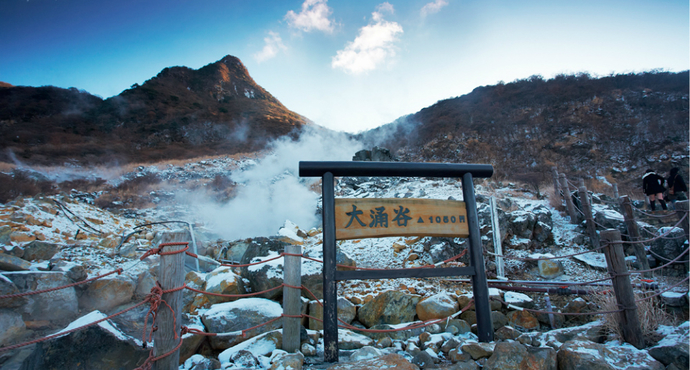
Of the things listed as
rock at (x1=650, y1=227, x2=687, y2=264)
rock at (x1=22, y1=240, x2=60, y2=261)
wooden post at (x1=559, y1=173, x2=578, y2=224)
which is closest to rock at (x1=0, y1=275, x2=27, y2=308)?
rock at (x1=22, y1=240, x2=60, y2=261)

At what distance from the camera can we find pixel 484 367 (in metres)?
2.15

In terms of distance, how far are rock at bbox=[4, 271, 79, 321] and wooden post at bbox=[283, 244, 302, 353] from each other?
3.21 meters

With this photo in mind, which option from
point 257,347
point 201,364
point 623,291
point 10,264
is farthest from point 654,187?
point 10,264

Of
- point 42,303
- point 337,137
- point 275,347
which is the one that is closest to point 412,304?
→ point 275,347

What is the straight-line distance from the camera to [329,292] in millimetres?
2367

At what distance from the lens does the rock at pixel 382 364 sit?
6.57ft

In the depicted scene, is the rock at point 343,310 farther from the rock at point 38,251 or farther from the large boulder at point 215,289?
the rock at point 38,251

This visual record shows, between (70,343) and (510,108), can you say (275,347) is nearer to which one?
(70,343)

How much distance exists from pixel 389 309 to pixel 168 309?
2.64 meters

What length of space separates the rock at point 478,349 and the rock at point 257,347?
1.61 m

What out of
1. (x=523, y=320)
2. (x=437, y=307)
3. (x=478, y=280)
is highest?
(x=478, y=280)

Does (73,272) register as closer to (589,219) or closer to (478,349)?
(478,349)

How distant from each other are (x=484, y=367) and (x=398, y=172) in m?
1.65

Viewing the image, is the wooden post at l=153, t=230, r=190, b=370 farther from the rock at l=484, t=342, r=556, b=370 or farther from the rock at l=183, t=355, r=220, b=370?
the rock at l=484, t=342, r=556, b=370
